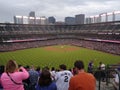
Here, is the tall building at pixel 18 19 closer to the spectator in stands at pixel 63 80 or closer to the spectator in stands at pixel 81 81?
the spectator in stands at pixel 63 80

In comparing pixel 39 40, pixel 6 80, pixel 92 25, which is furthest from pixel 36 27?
pixel 6 80

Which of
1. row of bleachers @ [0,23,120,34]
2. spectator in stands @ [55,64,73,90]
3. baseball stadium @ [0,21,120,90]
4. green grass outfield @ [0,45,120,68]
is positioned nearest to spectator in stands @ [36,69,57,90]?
spectator in stands @ [55,64,73,90]

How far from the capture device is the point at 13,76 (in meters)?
5.53

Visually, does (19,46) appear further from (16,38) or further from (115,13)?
(115,13)

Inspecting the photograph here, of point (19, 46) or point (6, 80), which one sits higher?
point (6, 80)

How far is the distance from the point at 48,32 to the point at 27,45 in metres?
18.8

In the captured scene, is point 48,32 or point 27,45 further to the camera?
point 48,32

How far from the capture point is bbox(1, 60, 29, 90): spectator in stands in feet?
18.0

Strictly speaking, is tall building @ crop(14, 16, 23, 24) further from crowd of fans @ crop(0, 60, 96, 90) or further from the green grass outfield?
crowd of fans @ crop(0, 60, 96, 90)

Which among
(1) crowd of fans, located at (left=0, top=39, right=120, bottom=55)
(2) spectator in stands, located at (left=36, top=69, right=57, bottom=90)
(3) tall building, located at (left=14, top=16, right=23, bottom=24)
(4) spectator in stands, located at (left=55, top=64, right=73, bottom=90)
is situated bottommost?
(1) crowd of fans, located at (left=0, top=39, right=120, bottom=55)

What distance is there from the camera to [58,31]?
94.8 metres

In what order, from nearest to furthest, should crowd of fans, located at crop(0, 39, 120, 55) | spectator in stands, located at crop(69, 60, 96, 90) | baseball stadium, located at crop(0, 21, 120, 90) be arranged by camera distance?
spectator in stands, located at crop(69, 60, 96, 90) → crowd of fans, located at crop(0, 39, 120, 55) → baseball stadium, located at crop(0, 21, 120, 90)

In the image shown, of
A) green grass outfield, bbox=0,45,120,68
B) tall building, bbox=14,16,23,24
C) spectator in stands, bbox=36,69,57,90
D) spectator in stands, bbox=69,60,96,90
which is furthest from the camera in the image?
tall building, bbox=14,16,23,24

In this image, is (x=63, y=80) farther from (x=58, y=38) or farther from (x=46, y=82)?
(x=58, y=38)
